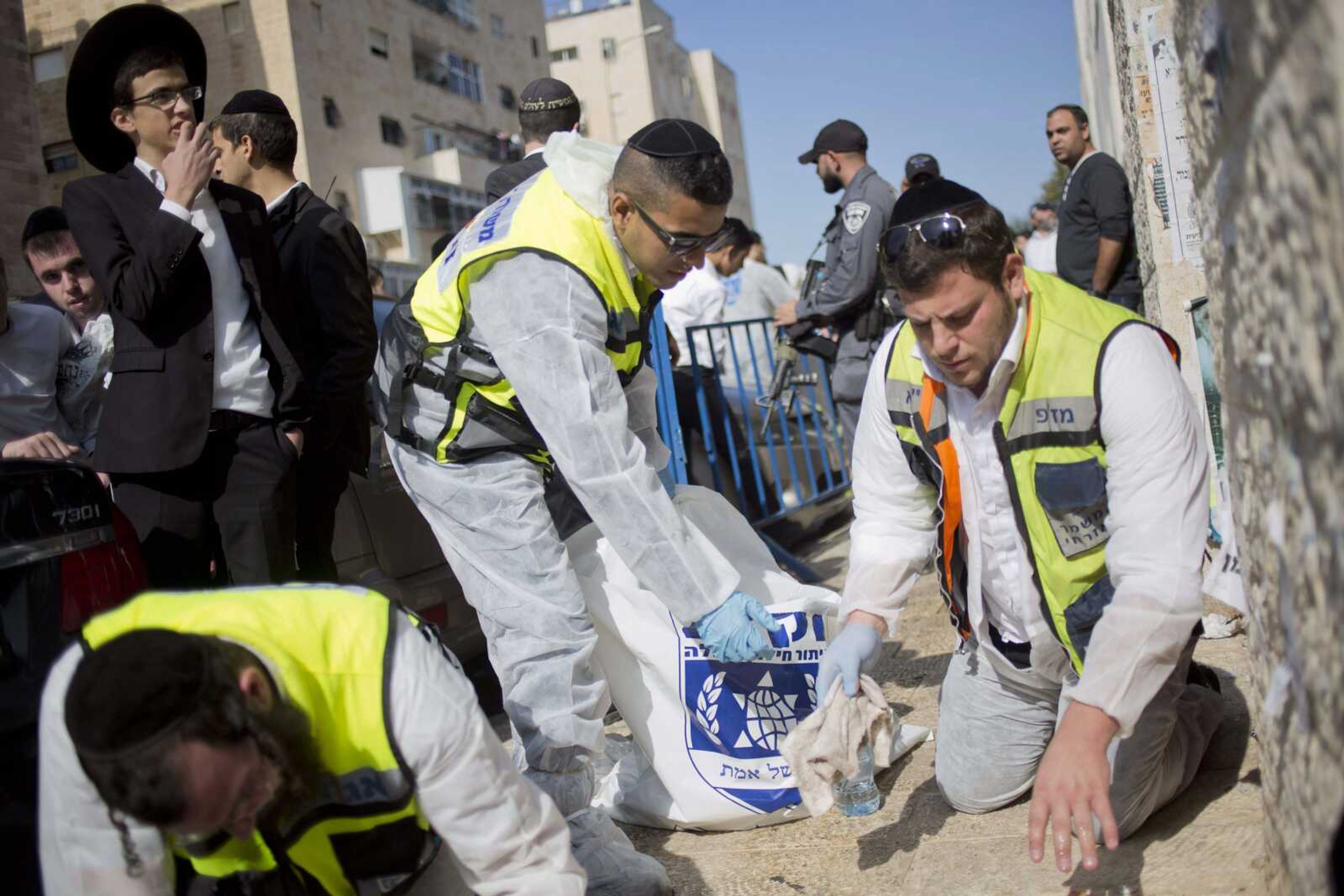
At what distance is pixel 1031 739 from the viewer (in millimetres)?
2787

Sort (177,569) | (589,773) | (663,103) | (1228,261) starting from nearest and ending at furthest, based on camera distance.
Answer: (1228,261) < (589,773) < (177,569) < (663,103)

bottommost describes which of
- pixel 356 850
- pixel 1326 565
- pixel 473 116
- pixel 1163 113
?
pixel 356 850

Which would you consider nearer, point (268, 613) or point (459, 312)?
point (268, 613)

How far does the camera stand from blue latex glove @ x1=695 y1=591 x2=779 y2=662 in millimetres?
2623

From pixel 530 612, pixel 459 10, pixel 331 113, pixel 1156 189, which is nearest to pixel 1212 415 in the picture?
pixel 1156 189

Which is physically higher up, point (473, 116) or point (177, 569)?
point (473, 116)

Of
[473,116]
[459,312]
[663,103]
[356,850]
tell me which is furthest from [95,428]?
[663,103]

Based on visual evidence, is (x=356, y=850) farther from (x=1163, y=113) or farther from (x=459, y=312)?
(x=1163, y=113)

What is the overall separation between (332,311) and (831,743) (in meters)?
1.97

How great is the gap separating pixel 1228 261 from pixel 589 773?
174 centimetres

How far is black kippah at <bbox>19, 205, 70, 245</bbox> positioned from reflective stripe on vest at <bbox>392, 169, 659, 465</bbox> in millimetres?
1869

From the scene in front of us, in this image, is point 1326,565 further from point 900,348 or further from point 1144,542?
point 900,348

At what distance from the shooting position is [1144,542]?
7.04ft

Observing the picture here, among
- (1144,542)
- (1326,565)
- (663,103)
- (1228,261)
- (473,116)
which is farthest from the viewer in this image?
(663,103)
